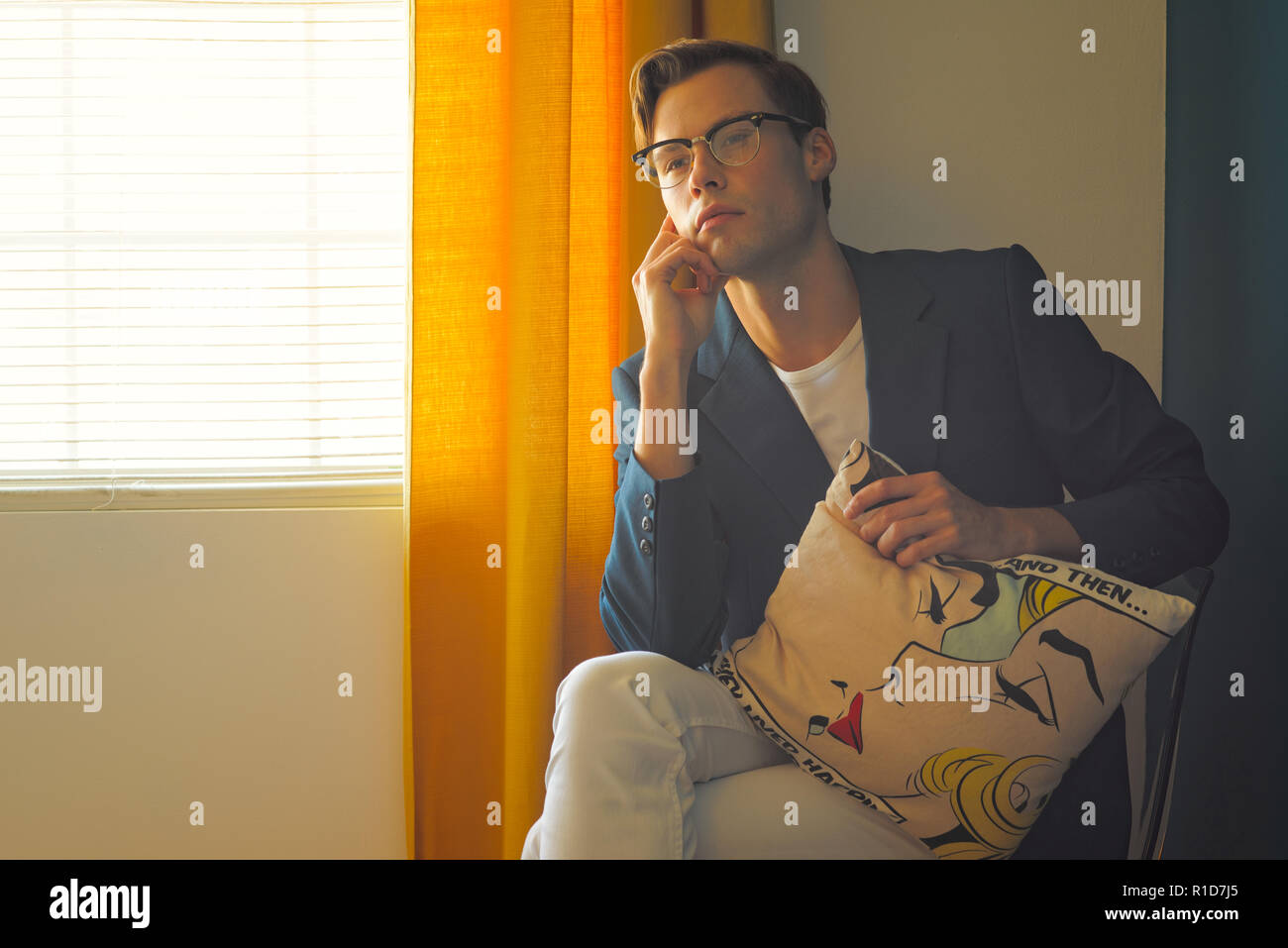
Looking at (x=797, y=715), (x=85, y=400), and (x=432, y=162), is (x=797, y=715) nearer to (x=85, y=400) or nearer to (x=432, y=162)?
(x=432, y=162)

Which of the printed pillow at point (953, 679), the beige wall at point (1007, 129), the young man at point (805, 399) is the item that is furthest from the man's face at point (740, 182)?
the printed pillow at point (953, 679)

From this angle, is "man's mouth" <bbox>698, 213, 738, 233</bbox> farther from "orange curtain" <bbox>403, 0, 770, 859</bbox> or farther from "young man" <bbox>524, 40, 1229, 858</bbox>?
"orange curtain" <bbox>403, 0, 770, 859</bbox>

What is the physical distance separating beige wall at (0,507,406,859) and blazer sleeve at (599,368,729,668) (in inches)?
23.7

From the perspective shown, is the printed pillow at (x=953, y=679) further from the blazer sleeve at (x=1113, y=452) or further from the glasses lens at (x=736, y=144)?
the glasses lens at (x=736, y=144)

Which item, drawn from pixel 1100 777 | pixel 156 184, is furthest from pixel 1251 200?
pixel 156 184

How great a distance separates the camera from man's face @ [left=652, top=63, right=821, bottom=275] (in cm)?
129

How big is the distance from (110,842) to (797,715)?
140 cm

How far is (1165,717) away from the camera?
1165mm

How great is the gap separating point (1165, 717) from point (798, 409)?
0.68 meters

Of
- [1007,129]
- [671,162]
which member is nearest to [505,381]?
[671,162]

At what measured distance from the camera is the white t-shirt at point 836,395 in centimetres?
131

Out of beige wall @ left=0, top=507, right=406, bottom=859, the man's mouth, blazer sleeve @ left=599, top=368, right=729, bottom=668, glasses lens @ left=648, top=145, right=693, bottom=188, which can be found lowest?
beige wall @ left=0, top=507, right=406, bottom=859

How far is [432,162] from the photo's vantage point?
1522mm

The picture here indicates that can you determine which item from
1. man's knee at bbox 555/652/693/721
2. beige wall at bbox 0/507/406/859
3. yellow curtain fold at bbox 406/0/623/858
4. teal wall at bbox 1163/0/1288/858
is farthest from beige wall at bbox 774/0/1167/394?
beige wall at bbox 0/507/406/859
